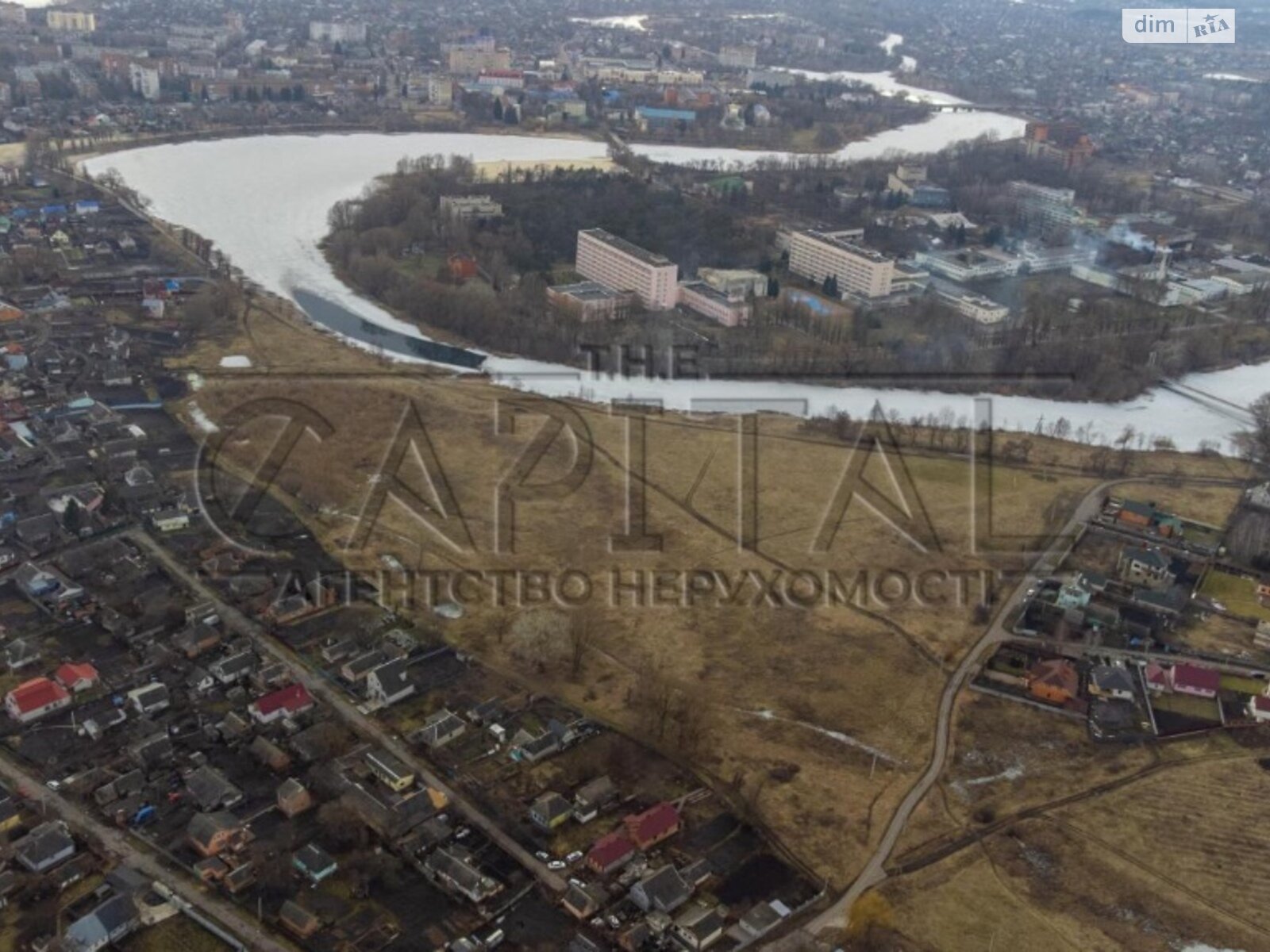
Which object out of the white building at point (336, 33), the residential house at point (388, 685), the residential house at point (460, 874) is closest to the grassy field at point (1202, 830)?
the residential house at point (460, 874)

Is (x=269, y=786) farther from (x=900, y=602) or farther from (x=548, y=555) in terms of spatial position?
(x=900, y=602)

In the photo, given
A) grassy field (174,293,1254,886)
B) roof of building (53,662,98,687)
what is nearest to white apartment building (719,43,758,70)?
grassy field (174,293,1254,886)

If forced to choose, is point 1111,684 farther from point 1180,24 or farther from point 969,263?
point 1180,24

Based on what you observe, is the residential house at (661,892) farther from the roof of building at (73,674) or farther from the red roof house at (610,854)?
the roof of building at (73,674)

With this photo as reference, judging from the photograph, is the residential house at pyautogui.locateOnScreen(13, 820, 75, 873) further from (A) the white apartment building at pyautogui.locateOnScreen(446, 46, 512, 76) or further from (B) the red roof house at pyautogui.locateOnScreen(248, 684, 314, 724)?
(A) the white apartment building at pyautogui.locateOnScreen(446, 46, 512, 76)

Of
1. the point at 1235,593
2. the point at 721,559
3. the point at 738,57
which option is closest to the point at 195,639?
the point at 721,559
